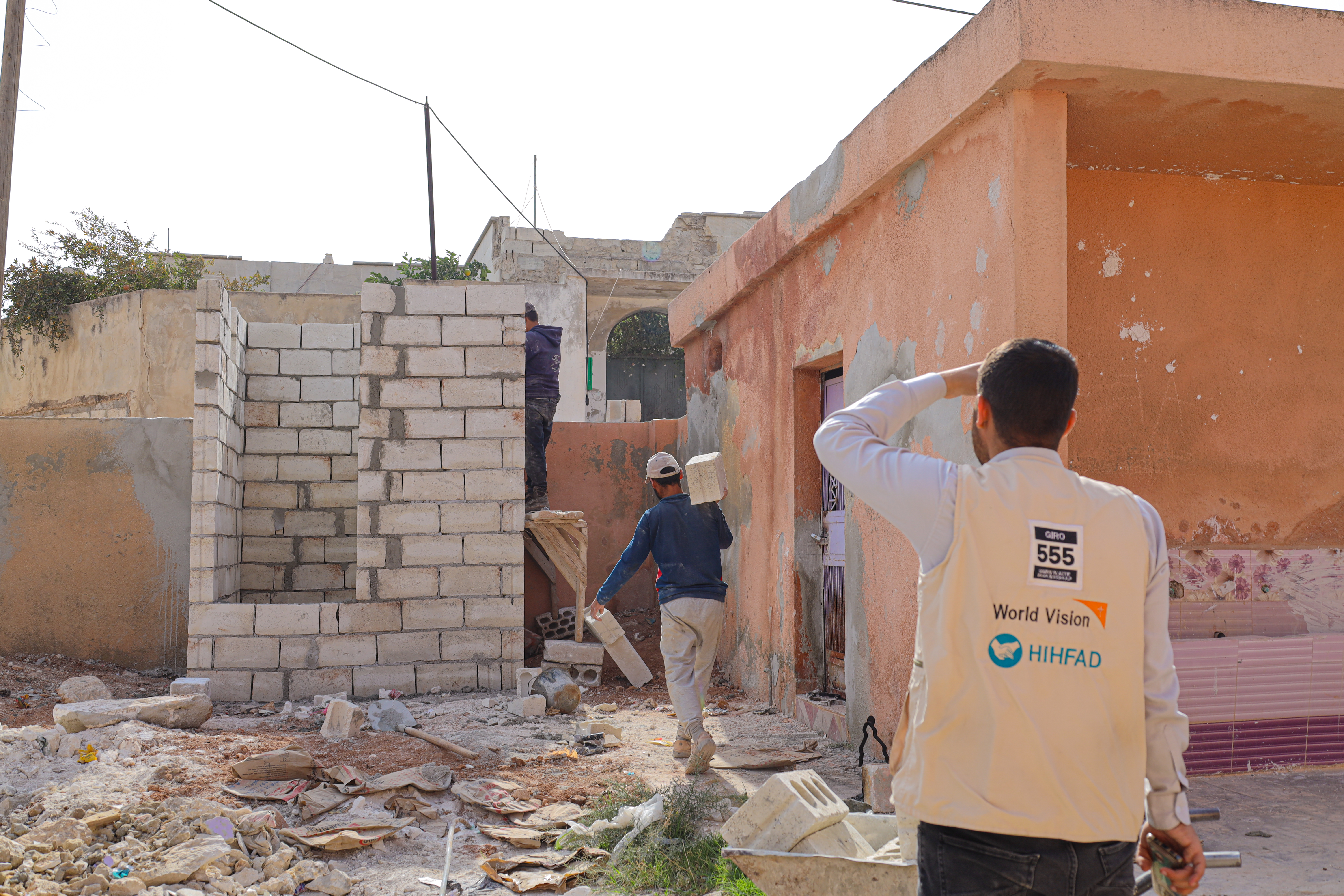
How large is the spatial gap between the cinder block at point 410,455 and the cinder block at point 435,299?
0.96 m

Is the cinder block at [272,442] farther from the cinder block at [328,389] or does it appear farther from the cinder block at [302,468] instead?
the cinder block at [328,389]

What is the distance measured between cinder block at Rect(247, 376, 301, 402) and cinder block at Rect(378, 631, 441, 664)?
7.80 ft

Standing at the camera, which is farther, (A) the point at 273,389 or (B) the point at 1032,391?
(A) the point at 273,389

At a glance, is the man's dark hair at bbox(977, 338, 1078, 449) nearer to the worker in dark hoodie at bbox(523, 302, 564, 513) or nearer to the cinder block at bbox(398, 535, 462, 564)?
the cinder block at bbox(398, 535, 462, 564)

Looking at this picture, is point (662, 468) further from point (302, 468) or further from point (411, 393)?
point (302, 468)

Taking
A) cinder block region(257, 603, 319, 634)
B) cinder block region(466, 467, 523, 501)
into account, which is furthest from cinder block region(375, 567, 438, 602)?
cinder block region(466, 467, 523, 501)

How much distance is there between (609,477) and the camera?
954cm

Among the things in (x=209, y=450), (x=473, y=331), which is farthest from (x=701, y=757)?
(x=209, y=450)

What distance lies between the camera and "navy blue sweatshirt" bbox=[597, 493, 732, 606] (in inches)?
222

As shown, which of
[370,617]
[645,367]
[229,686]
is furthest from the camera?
[645,367]

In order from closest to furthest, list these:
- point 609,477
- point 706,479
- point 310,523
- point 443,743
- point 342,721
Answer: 1. point 443,743
2. point 342,721
3. point 706,479
4. point 310,523
5. point 609,477

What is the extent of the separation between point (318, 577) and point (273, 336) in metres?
2.05

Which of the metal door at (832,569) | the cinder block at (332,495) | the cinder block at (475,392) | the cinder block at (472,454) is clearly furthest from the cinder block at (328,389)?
the metal door at (832,569)

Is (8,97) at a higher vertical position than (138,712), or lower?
higher
